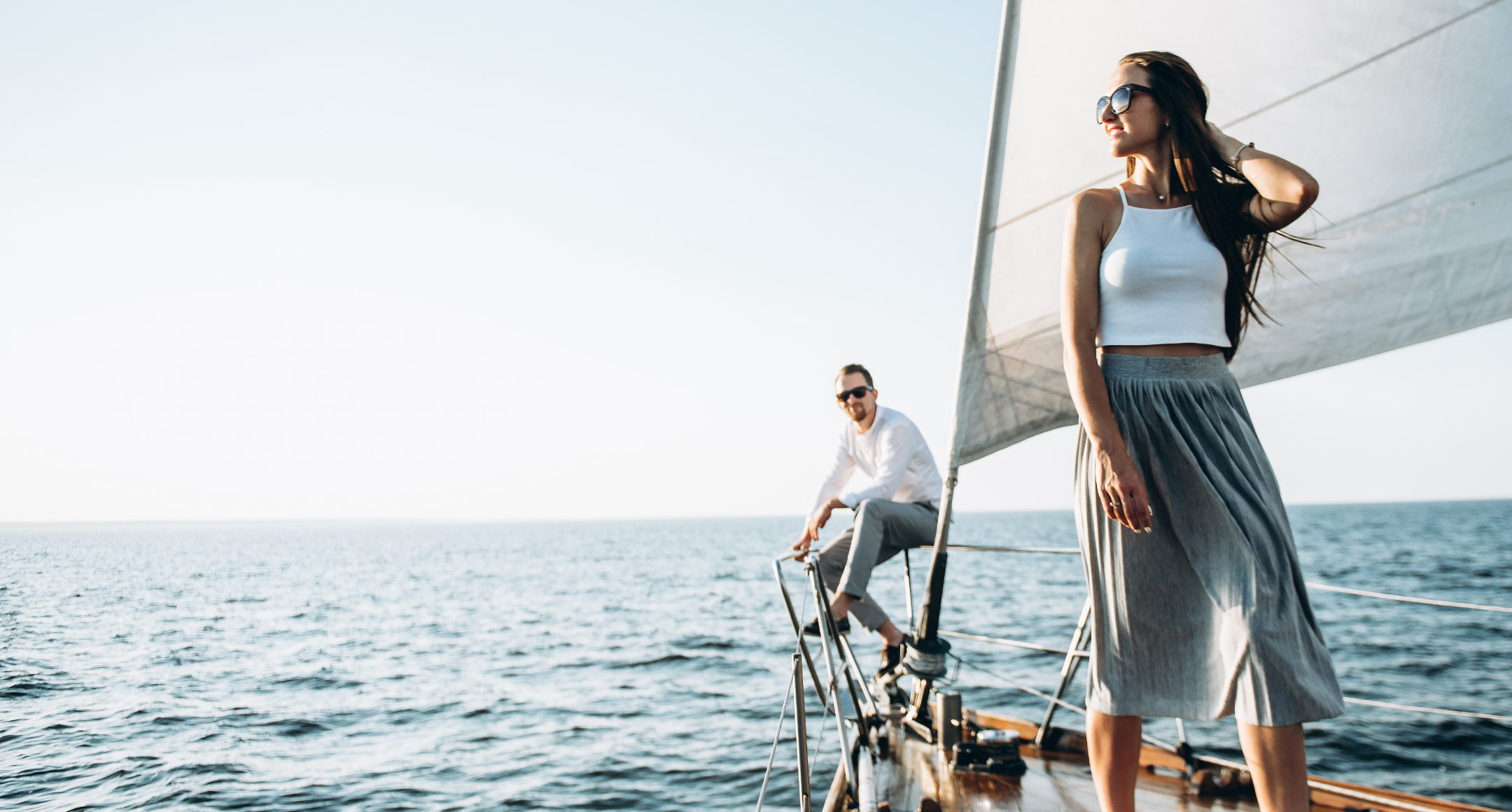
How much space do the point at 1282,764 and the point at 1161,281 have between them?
887mm

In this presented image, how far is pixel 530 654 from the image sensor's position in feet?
51.2

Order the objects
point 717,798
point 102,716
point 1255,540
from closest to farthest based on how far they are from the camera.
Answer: point 1255,540, point 717,798, point 102,716

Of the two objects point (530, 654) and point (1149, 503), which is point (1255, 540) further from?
point (530, 654)

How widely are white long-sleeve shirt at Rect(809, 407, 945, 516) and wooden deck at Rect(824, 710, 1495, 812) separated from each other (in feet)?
3.64

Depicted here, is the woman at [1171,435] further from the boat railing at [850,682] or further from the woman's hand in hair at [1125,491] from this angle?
the boat railing at [850,682]

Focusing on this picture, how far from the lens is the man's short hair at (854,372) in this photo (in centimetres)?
442

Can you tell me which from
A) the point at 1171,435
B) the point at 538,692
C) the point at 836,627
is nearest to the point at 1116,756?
the point at 1171,435

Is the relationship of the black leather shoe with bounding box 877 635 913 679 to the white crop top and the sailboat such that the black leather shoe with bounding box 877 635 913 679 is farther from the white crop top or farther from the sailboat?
the white crop top

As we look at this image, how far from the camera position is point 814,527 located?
4105mm

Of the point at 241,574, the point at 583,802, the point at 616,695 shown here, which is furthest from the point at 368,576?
the point at 583,802

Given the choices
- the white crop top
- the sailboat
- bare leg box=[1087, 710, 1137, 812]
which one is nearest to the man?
the sailboat

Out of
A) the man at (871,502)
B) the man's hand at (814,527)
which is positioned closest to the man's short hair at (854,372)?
the man at (871,502)

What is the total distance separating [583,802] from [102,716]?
7.97m

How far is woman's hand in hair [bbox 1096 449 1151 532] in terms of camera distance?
1.68 m
